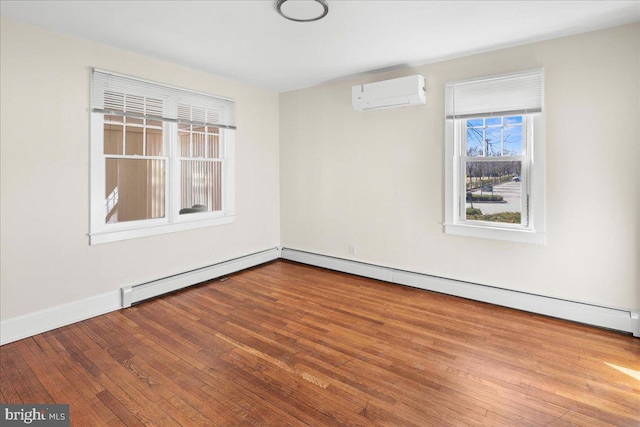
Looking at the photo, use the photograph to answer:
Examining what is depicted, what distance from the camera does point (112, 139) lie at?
11.4 feet

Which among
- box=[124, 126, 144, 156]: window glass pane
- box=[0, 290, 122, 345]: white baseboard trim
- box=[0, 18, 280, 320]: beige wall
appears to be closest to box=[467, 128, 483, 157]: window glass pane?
box=[0, 18, 280, 320]: beige wall

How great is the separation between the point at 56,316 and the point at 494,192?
14.6 feet

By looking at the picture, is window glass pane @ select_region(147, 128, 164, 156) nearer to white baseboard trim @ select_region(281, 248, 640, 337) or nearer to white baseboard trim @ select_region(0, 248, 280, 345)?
white baseboard trim @ select_region(0, 248, 280, 345)

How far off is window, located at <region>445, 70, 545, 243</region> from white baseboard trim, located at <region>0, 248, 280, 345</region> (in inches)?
119

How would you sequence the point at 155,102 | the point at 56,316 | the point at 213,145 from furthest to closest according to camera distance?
1. the point at 213,145
2. the point at 155,102
3. the point at 56,316

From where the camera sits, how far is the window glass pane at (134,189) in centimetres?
349

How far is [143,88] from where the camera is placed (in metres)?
3.63

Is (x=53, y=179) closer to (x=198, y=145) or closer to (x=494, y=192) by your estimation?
(x=198, y=145)

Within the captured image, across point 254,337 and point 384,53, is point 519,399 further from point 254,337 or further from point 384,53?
point 384,53

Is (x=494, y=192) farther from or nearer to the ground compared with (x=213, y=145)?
nearer to the ground

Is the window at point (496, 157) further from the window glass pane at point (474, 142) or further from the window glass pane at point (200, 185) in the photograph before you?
the window glass pane at point (200, 185)

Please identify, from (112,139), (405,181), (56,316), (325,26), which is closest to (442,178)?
(405,181)

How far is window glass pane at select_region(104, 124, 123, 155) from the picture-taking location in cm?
341

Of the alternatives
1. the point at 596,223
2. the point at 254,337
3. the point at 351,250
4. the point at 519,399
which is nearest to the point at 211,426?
the point at 254,337
